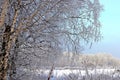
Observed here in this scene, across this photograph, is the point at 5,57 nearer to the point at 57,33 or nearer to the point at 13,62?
the point at 13,62

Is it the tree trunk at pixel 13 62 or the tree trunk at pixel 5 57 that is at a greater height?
the tree trunk at pixel 5 57

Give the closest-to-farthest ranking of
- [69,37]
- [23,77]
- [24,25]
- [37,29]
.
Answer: [24,25], [37,29], [23,77], [69,37]

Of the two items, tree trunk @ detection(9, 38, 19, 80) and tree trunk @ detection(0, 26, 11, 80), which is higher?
tree trunk @ detection(0, 26, 11, 80)

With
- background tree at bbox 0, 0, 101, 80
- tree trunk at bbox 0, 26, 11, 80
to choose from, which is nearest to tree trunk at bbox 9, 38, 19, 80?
background tree at bbox 0, 0, 101, 80

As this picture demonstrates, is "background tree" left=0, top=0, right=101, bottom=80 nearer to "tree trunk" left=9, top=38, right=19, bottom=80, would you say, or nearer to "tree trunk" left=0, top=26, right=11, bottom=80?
"tree trunk" left=9, top=38, right=19, bottom=80

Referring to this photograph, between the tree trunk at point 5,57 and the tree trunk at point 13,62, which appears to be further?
the tree trunk at point 13,62

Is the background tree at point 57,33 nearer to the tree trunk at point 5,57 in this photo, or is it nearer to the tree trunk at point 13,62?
the tree trunk at point 13,62


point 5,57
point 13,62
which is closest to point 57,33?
point 13,62

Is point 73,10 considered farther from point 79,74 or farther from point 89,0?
point 79,74

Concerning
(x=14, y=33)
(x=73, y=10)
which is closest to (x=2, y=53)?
(x=14, y=33)

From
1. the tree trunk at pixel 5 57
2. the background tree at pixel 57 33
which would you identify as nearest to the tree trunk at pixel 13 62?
the background tree at pixel 57 33

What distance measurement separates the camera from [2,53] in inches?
360

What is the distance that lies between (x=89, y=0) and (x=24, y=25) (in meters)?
5.07

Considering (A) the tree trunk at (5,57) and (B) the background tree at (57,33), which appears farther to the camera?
(B) the background tree at (57,33)
